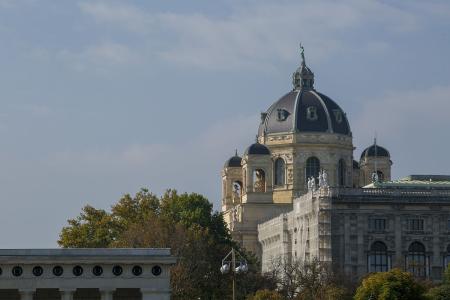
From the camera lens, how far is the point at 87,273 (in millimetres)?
137375

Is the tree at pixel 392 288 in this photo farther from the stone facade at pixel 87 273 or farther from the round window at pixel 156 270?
the stone facade at pixel 87 273

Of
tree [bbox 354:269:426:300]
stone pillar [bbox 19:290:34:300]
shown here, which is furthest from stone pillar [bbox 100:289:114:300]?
tree [bbox 354:269:426:300]

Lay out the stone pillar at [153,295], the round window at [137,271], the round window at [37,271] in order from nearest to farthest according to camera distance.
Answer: the stone pillar at [153,295], the round window at [37,271], the round window at [137,271]

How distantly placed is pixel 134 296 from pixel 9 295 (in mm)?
7860

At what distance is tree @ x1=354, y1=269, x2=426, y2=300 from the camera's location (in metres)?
178

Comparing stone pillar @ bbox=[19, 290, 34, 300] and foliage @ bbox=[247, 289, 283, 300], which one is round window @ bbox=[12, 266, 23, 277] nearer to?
stone pillar @ bbox=[19, 290, 34, 300]

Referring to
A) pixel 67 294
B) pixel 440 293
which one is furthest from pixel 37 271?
pixel 440 293

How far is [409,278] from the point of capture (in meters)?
181

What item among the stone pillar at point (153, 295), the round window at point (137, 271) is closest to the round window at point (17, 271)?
the round window at point (137, 271)

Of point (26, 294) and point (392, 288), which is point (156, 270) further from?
point (392, 288)

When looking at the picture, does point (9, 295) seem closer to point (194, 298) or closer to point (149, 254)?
point (149, 254)

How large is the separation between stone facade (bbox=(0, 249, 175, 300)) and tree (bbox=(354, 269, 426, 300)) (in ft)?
143

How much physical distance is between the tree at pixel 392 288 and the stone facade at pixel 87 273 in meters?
43.5

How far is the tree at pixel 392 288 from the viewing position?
178 meters
